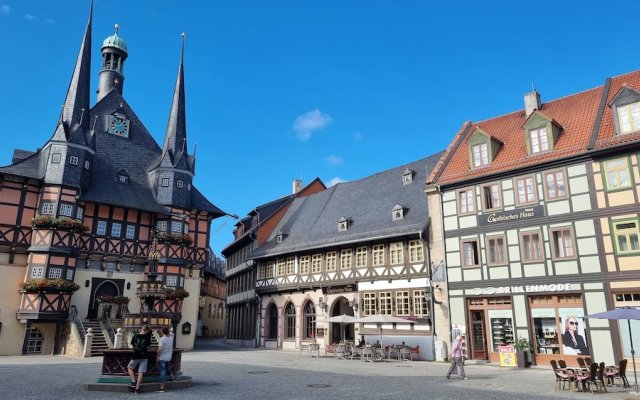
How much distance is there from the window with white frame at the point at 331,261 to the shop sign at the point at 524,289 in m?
9.97

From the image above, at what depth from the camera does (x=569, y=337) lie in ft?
66.1

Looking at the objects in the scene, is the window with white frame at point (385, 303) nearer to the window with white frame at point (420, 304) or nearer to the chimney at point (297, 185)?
the window with white frame at point (420, 304)

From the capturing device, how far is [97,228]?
3089 cm

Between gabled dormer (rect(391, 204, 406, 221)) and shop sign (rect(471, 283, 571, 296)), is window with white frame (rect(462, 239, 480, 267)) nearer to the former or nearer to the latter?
shop sign (rect(471, 283, 571, 296))

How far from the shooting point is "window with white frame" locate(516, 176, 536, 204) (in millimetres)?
22328

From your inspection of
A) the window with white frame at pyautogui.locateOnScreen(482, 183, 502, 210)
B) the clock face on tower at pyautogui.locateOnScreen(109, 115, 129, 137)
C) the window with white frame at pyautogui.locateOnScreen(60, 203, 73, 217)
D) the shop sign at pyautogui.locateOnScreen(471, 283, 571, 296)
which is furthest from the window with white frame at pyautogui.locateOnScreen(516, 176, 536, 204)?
the clock face on tower at pyautogui.locateOnScreen(109, 115, 129, 137)

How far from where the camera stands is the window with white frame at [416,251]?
26.2 metres

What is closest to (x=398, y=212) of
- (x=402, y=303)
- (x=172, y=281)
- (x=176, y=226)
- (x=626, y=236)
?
(x=402, y=303)

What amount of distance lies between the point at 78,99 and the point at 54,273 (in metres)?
11.6

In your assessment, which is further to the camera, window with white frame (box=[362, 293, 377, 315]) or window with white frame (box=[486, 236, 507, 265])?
window with white frame (box=[362, 293, 377, 315])

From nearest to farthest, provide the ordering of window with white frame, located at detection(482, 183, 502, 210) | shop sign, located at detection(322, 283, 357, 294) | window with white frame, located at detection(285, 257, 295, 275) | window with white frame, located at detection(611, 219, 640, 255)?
window with white frame, located at detection(611, 219, 640, 255) < window with white frame, located at detection(482, 183, 502, 210) < shop sign, located at detection(322, 283, 357, 294) < window with white frame, located at detection(285, 257, 295, 275)

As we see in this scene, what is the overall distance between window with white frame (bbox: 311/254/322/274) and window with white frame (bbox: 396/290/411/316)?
6.69m

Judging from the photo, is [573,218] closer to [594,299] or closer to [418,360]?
[594,299]

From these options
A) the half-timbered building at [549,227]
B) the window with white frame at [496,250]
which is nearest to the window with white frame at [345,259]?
the half-timbered building at [549,227]
